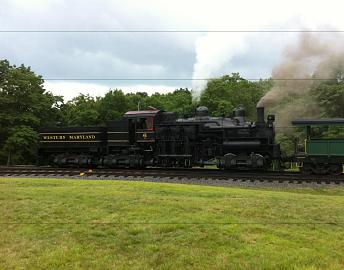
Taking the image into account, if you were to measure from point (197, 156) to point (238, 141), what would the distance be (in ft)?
8.35

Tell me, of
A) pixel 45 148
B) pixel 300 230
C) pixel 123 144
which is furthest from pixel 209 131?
pixel 300 230

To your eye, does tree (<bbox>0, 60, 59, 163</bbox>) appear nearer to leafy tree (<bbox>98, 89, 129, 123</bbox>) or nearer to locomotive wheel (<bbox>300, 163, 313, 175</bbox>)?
leafy tree (<bbox>98, 89, 129, 123</bbox>)

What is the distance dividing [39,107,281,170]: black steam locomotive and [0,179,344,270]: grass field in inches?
406

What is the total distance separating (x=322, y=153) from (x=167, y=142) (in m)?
7.71

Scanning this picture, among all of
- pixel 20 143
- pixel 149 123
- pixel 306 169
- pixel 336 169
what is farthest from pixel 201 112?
pixel 20 143

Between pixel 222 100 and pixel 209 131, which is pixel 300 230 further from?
pixel 222 100

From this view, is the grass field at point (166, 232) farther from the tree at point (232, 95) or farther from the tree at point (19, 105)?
the tree at point (232, 95)

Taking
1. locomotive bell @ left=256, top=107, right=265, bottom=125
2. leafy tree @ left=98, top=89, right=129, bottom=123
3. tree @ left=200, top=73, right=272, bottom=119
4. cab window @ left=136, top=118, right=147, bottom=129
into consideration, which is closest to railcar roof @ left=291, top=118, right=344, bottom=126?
locomotive bell @ left=256, top=107, right=265, bottom=125

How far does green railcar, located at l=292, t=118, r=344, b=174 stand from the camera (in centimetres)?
1934

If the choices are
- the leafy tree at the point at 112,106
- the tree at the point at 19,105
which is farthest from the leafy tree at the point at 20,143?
the leafy tree at the point at 112,106

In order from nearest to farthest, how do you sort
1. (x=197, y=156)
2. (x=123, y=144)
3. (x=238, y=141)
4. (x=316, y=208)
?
(x=316, y=208)
(x=238, y=141)
(x=197, y=156)
(x=123, y=144)

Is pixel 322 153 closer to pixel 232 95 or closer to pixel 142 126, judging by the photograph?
→ pixel 142 126

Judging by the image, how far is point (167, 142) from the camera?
921 inches

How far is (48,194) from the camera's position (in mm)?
11039
